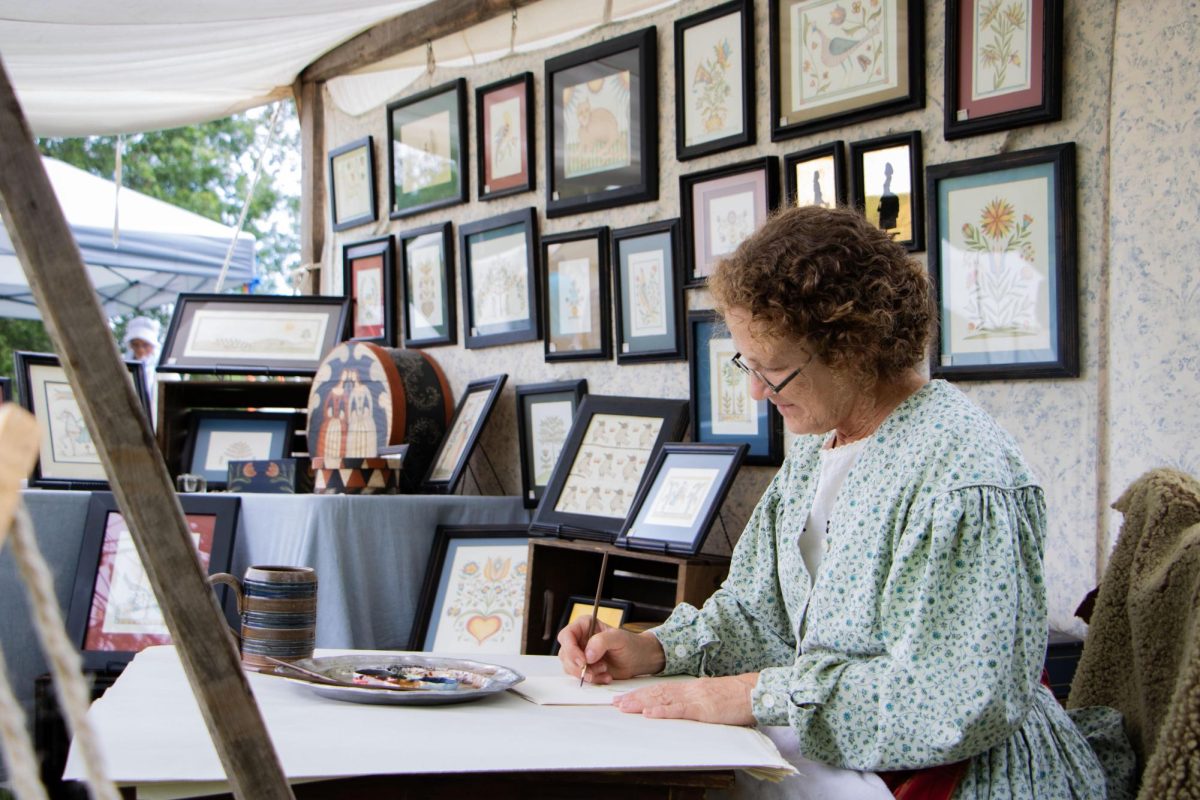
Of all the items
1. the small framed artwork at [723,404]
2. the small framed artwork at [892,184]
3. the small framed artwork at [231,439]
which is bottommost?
the small framed artwork at [231,439]

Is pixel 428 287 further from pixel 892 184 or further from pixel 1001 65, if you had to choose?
pixel 1001 65

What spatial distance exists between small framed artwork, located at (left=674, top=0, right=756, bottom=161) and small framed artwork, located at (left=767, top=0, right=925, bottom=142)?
0.25 ft

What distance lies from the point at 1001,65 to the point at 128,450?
85.1 inches

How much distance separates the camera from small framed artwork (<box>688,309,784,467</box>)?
9.45ft

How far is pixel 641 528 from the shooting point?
9.09ft

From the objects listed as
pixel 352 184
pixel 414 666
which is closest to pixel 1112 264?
pixel 414 666

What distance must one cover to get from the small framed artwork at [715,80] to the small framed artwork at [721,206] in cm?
7

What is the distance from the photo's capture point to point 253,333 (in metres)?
3.99

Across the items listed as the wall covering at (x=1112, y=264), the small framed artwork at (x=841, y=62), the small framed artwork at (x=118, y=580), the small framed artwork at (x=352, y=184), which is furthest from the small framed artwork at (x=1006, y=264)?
the small framed artwork at (x=352, y=184)

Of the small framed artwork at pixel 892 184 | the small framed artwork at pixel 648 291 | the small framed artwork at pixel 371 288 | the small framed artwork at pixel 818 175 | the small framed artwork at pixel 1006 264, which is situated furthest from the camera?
the small framed artwork at pixel 371 288

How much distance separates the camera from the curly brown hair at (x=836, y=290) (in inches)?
64.6

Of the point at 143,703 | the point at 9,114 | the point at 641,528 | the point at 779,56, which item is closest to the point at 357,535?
the point at 641,528

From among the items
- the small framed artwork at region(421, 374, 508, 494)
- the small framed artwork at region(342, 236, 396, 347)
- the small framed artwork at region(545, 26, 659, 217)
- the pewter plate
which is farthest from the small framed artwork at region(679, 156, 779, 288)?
Answer: the pewter plate

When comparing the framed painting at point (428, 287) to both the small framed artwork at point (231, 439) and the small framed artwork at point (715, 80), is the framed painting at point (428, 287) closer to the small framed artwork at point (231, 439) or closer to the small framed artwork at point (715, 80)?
the small framed artwork at point (231, 439)
